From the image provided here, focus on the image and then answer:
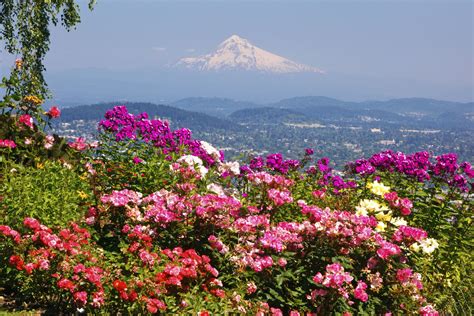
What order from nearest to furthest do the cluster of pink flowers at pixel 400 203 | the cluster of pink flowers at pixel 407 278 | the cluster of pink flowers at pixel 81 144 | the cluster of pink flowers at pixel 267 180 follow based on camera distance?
the cluster of pink flowers at pixel 407 278, the cluster of pink flowers at pixel 267 180, the cluster of pink flowers at pixel 400 203, the cluster of pink flowers at pixel 81 144

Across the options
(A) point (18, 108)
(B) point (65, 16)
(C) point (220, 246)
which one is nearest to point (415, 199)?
(C) point (220, 246)

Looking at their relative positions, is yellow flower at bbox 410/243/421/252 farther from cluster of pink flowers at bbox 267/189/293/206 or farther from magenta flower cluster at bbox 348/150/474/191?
magenta flower cluster at bbox 348/150/474/191

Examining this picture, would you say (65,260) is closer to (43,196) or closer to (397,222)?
(43,196)

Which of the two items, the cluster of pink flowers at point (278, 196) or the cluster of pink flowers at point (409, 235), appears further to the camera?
the cluster of pink flowers at point (278, 196)

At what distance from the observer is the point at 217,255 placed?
5.29 metres

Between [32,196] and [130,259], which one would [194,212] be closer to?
[130,259]

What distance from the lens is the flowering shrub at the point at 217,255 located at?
15.6 ft

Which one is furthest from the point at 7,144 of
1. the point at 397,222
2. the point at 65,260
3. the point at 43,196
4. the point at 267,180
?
the point at 397,222

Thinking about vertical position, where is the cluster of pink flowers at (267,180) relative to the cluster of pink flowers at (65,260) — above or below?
above

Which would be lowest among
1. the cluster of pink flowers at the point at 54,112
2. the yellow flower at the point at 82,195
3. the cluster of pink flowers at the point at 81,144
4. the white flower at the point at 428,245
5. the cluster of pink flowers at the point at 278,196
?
the white flower at the point at 428,245

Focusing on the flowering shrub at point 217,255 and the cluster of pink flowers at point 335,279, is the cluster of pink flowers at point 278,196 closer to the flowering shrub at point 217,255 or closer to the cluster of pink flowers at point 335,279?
the flowering shrub at point 217,255

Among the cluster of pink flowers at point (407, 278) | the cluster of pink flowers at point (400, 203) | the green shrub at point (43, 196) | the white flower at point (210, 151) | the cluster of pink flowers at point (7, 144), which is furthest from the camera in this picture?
the white flower at point (210, 151)

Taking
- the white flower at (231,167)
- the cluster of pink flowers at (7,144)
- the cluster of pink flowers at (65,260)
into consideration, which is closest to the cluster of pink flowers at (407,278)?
the cluster of pink flowers at (65,260)

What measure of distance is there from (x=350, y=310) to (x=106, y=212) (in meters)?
2.83
